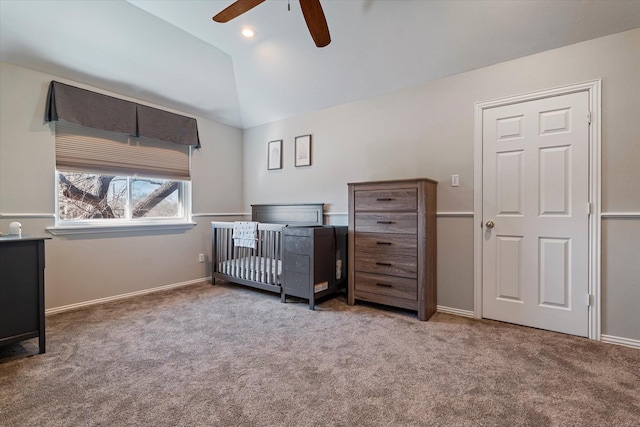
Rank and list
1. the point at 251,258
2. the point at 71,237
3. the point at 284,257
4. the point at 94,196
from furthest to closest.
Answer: the point at 251,258
the point at 94,196
the point at 284,257
the point at 71,237

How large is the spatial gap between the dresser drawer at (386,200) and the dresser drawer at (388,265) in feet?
1.48

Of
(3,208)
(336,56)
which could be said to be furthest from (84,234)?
(336,56)

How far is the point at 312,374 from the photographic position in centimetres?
167

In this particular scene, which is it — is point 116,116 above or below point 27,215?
above

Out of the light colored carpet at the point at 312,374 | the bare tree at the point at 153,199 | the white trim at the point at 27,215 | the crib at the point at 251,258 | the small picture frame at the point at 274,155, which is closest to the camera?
the light colored carpet at the point at 312,374

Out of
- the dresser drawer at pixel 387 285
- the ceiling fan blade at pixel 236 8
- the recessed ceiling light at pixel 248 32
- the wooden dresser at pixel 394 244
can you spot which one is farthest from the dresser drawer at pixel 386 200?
the recessed ceiling light at pixel 248 32

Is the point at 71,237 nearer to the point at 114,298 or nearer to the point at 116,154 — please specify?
the point at 114,298

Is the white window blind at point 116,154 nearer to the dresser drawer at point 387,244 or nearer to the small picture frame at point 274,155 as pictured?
the small picture frame at point 274,155

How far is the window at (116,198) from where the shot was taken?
2.92 m

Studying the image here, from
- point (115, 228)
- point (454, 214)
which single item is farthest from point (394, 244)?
point (115, 228)

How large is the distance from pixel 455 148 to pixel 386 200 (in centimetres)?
80

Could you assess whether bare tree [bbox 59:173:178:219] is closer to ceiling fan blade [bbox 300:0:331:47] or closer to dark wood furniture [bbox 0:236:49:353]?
dark wood furniture [bbox 0:236:49:353]

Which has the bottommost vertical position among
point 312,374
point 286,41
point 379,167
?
point 312,374

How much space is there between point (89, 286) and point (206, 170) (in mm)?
1882
